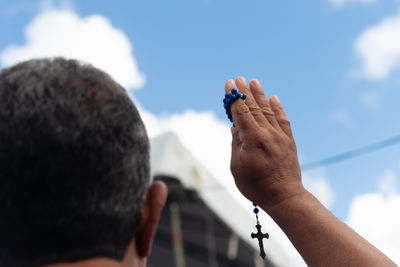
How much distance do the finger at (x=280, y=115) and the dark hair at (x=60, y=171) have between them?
2.33 feet

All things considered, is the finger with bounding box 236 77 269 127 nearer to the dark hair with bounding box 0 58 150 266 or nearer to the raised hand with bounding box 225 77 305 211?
the raised hand with bounding box 225 77 305 211

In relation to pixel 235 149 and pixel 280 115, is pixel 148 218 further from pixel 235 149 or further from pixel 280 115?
pixel 280 115

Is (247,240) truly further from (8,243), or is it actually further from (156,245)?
(8,243)

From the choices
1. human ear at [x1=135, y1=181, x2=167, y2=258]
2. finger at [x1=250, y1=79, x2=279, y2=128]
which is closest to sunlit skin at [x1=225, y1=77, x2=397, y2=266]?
finger at [x1=250, y1=79, x2=279, y2=128]

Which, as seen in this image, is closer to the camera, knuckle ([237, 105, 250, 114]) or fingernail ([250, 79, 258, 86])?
knuckle ([237, 105, 250, 114])

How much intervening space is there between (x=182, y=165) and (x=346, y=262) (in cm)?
536

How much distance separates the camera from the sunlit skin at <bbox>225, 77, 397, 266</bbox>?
1.30m

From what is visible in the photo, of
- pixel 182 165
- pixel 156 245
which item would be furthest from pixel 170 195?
pixel 156 245

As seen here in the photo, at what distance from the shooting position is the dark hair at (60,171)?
913 mm

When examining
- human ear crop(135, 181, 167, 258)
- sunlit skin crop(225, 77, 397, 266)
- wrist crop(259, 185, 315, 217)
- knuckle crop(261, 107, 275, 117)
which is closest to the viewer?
human ear crop(135, 181, 167, 258)

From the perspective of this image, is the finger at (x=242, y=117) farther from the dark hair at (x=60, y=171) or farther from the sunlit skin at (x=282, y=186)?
the dark hair at (x=60, y=171)

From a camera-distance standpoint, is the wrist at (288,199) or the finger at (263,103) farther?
the finger at (263,103)

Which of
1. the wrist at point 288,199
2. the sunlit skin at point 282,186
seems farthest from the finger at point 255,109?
the wrist at point 288,199

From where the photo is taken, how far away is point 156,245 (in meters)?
7.22
